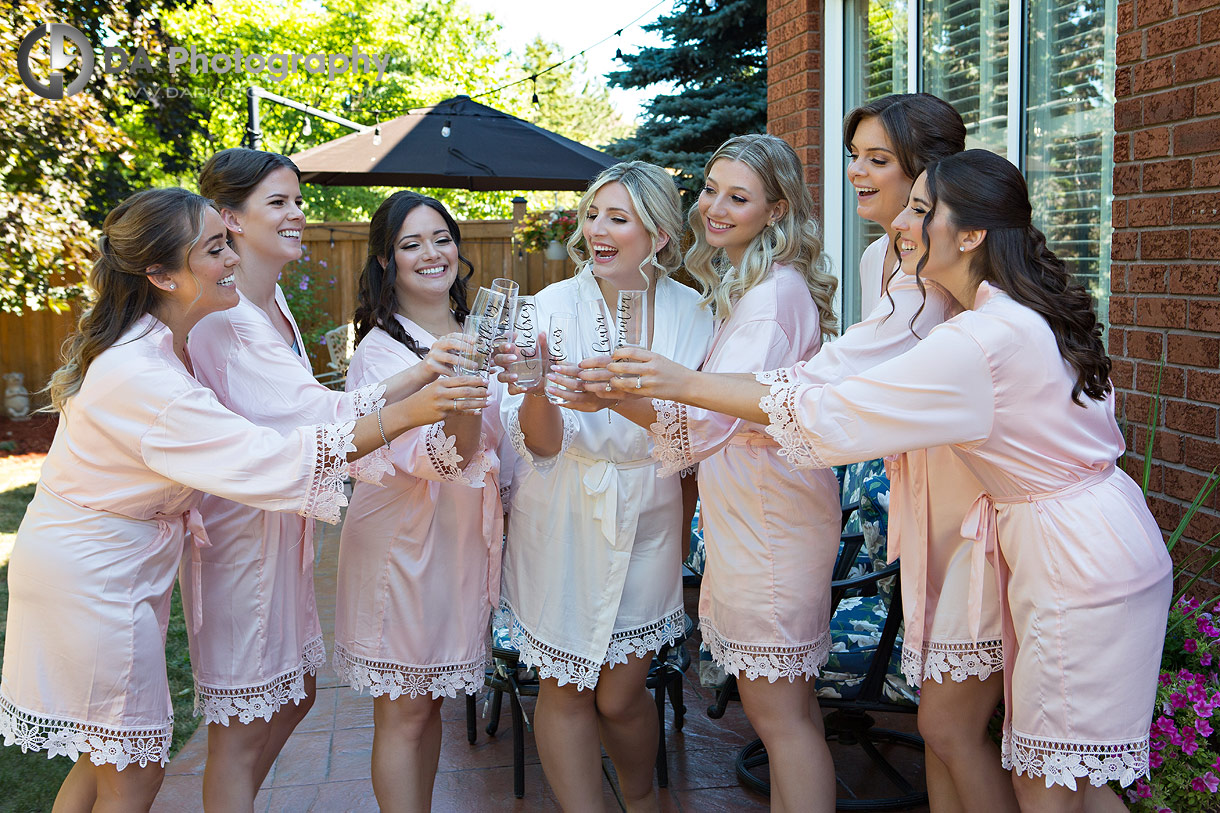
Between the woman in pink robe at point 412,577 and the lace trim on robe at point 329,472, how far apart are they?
0.40m

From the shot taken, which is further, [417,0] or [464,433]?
[417,0]

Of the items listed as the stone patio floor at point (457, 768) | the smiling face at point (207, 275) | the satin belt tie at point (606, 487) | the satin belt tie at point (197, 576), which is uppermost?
the smiling face at point (207, 275)

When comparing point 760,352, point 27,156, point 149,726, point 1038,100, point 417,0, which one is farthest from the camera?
point 417,0

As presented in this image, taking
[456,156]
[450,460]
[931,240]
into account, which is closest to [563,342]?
[450,460]

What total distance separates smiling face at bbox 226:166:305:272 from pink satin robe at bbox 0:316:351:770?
547 mm

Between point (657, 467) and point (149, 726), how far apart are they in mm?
1407

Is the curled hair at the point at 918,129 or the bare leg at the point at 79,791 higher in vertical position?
the curled hair at the point at 918,129

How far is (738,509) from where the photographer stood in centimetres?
264

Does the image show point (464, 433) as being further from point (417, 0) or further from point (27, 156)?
point (417, 0)

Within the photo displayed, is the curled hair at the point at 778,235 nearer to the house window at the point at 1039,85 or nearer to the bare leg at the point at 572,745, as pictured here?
the bare leg at the point at 572,745

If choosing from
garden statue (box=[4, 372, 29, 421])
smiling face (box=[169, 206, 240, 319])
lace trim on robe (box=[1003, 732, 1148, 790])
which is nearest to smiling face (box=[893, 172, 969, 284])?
lace trim on robe (box=[1003, 732, 1148, 790])

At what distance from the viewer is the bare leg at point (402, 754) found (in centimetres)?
275

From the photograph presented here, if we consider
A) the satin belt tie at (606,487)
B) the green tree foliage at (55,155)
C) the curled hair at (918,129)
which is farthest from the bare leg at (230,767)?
the green tree foliage at (55,155)

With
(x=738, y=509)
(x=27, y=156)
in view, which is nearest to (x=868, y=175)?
(x=738, y=509)
